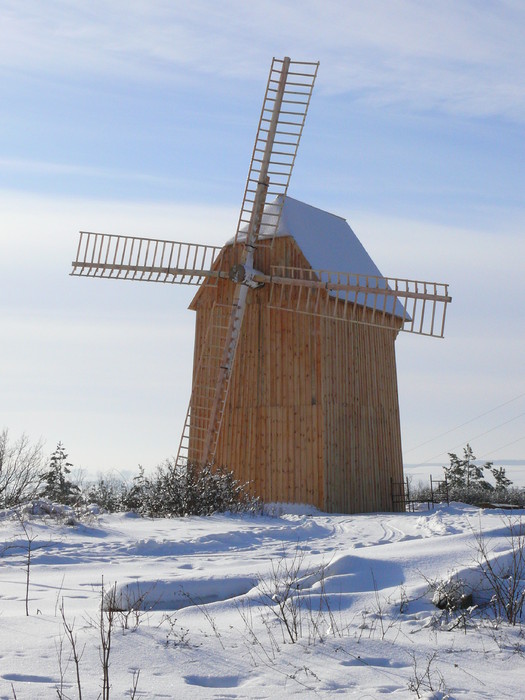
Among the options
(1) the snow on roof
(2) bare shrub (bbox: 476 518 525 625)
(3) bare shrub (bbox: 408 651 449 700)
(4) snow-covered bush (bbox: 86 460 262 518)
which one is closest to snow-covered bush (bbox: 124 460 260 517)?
(4) snow-covered bush (bbox: 86 460 262 518)

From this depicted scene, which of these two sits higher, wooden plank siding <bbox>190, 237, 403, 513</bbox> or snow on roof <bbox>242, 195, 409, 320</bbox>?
snow on roof <bbox>242, 195, 409, 320</bbox>

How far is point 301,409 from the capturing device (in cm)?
1859

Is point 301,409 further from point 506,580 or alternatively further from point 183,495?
point 506,580

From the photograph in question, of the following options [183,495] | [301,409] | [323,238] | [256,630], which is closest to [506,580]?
[256,630]

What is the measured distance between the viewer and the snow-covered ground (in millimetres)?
5195

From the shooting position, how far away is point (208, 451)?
19.0 meters

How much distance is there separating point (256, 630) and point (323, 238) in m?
15.6

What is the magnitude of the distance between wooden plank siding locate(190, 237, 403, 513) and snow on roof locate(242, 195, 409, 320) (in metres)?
0.35

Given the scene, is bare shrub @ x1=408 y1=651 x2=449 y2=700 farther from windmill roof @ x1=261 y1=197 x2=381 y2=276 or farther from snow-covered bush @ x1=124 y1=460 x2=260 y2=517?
windmill roof @ x1=261 y1=197 x2=381 y2=276

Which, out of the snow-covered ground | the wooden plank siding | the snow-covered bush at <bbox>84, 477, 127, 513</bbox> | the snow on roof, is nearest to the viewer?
the snow-covered ground

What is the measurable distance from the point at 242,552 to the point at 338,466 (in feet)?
25.0

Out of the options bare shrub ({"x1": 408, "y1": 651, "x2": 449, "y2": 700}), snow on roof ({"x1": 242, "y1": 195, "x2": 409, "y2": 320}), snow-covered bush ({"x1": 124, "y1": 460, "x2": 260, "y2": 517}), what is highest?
snow on roof ({"x1": 242, "y1": 195, "x2": 409, "y2": 320})

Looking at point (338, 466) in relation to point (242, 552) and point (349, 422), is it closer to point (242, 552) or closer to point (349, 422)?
point (349, 422)

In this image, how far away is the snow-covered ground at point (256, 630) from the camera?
5.20 metres
